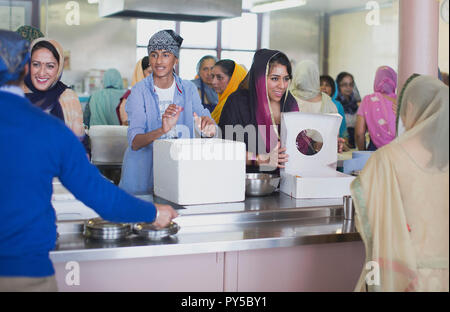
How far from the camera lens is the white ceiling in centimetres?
857

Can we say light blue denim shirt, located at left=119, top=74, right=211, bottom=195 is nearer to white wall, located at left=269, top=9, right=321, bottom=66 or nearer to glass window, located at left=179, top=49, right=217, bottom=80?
glass window, located at left=179, top=49, right=217, bottom=80

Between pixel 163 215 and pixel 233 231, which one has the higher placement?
pixel 163 215

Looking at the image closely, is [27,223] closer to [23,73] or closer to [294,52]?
[23,73]

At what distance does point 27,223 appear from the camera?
135 cm

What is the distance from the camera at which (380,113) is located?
4223 mm

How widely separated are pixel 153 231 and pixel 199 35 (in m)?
7.45

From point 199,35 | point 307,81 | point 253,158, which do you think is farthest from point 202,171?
point 199,35

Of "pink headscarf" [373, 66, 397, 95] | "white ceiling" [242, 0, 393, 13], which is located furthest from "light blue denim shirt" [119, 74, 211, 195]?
"white ceiling" [242, 0, 393, 13]

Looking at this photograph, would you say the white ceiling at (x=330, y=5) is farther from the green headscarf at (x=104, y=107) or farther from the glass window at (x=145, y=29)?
the green headscarf at (x=104, y=107)

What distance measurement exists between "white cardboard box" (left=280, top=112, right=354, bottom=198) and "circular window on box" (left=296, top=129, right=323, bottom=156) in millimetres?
80

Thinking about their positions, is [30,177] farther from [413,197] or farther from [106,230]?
[413,197]

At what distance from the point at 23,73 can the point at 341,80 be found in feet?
16.6

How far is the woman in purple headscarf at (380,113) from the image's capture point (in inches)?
165
